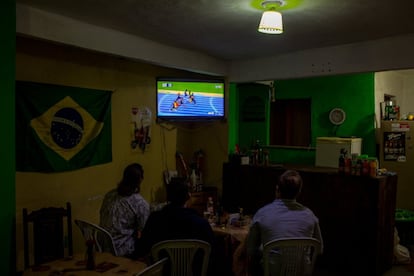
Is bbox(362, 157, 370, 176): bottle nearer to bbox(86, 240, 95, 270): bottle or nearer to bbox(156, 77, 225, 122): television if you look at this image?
bbox(156, 77, 225, 122): television

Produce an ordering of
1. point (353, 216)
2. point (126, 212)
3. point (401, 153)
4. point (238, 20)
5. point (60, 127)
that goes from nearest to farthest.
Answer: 1. point (126, 212)
2. point (238, 20)
3. point (60, 127)
4. point (353, 216)
5. point (401, 153)

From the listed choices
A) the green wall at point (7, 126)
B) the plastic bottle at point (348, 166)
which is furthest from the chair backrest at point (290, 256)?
the green wall at point (7, 126)

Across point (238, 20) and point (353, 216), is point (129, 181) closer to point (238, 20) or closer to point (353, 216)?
point (238, 20)

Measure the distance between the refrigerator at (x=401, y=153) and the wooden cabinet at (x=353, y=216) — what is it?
1.50m

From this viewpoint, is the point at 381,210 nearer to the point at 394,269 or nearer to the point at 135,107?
the point at 394,269

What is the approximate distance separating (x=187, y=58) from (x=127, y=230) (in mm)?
2329

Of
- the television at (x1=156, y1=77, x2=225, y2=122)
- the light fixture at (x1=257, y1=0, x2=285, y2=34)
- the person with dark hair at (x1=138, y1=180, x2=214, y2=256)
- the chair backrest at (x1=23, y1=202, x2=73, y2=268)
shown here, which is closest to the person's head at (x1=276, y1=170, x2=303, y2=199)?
the person with dark hair at (x1=138, y1=180, x2=214, y2=256)

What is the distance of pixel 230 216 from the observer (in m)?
3.55

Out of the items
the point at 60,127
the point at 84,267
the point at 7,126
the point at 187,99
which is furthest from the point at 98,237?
the point at 187,99

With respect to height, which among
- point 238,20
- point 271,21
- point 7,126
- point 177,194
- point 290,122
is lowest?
point 177,194

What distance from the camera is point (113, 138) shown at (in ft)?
14.5

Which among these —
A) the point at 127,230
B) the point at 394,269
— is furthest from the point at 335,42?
the point at 127,230

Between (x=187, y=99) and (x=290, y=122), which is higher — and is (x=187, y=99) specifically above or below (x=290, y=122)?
above

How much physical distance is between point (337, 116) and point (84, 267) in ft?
15.6
